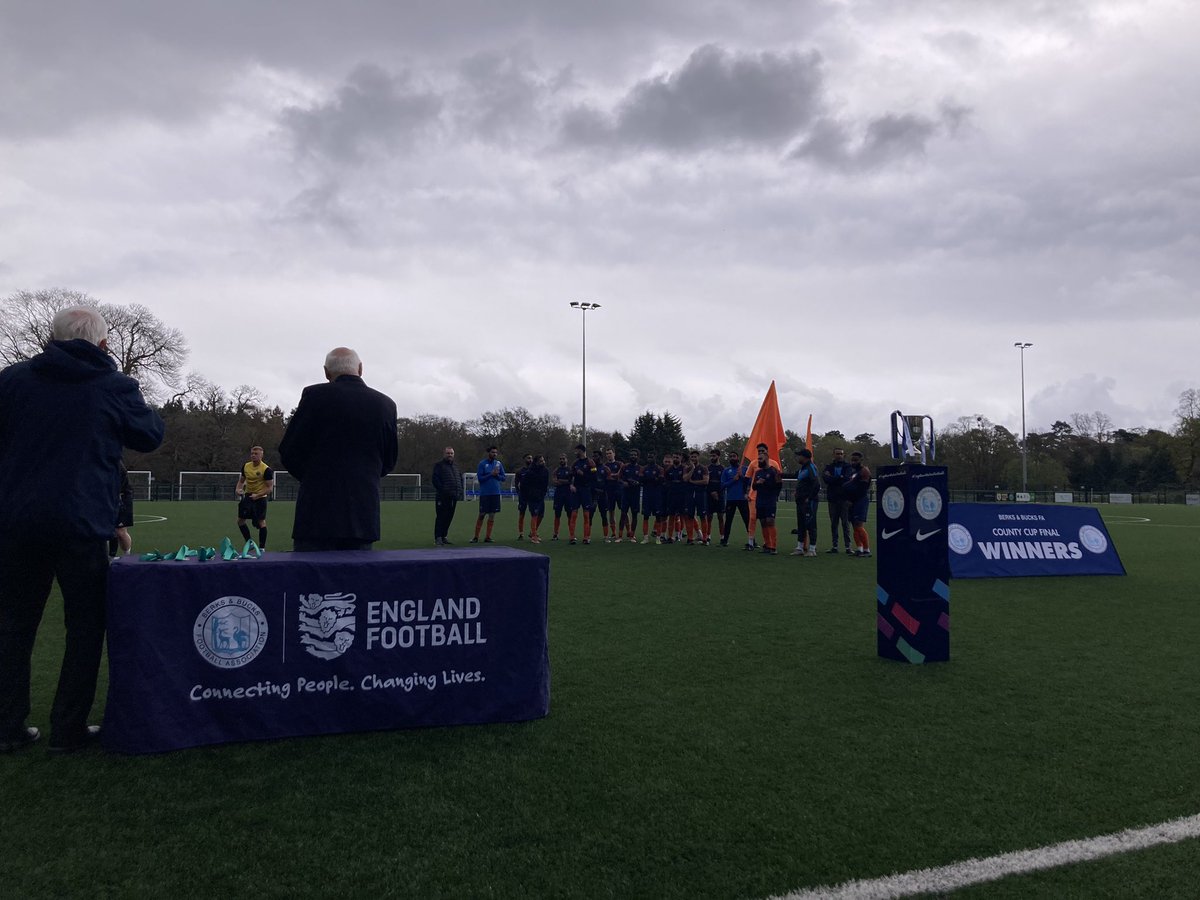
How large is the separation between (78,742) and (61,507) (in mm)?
1141

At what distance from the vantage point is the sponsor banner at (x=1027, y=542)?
11.0 metres

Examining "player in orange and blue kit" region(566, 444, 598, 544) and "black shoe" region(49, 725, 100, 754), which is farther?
"player in orange and blue kit" region(566, 444, 598, 544)

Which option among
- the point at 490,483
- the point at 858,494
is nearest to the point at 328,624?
the point at 858,494

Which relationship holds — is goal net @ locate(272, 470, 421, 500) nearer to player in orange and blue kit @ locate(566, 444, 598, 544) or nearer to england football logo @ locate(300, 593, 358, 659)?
player in orange and blue kit @ locate(566, 444, 598, 544)

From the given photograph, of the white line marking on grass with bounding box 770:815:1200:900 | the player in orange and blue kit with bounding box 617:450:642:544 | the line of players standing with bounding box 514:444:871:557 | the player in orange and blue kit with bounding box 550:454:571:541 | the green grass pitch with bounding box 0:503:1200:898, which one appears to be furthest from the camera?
the player in orange and blue kit with bounding box 617:450:642:544

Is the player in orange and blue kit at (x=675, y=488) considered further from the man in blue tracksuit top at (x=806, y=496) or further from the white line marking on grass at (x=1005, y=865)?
the white line marking on grass at (x=1005, y=865)

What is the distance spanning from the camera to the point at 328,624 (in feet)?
13.2

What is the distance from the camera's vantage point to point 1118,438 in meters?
109

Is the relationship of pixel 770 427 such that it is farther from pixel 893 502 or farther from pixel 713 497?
pixel 893 502

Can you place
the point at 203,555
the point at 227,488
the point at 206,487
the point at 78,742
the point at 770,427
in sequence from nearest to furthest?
the point at 78,742 → the point at 203,555 → the point at 770,427 → the point at 206,487 → the point at 227,488

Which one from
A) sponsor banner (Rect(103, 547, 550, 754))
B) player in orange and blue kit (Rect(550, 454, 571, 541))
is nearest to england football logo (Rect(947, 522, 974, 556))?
player in orange and blue kit (Rect(550, 454, 571, 541))

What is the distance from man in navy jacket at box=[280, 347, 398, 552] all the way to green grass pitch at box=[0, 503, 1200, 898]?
46.3 inches

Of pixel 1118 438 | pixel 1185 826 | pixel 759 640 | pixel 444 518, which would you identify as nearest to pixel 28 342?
pixel 444 518

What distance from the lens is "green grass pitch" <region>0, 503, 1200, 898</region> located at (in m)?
2.72
